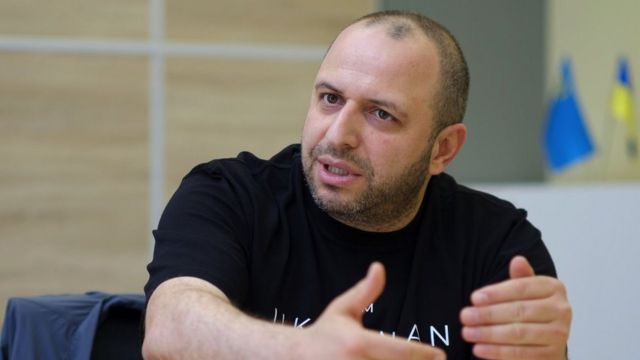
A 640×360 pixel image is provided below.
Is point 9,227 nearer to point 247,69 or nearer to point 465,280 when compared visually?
point 247,69

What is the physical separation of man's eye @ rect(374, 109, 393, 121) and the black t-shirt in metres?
0.19

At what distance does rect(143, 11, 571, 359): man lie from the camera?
144 centimetres

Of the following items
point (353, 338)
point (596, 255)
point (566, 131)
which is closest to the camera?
point (353, 338)

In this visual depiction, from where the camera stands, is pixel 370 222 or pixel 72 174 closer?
pixel 370 222

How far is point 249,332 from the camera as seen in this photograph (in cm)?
117

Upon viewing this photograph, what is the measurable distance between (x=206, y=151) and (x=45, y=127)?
536 millimetres

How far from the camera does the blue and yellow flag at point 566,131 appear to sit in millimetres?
3818

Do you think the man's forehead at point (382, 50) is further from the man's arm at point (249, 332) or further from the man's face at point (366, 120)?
the man's arm at point (249, 332)

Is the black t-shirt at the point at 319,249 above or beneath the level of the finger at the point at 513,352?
above

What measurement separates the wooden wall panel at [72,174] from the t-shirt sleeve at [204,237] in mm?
1826

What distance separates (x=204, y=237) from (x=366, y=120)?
31 cm

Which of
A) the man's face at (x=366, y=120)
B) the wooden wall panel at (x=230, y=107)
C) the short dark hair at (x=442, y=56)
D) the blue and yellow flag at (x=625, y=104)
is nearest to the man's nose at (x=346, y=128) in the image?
the man's face at (x=366, y=120)

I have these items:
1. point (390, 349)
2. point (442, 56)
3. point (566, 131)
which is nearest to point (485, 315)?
point (390, 349)

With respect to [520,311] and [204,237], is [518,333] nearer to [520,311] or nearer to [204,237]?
[520,311]
